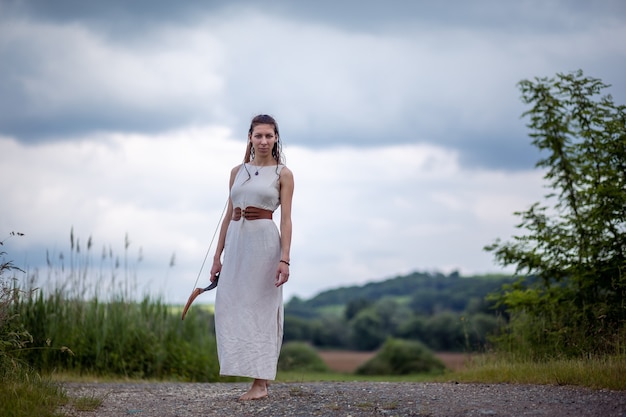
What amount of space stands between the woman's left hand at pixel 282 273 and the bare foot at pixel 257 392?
1.11 m

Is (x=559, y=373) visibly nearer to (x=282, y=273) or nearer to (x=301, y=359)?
(x=282, y=273)

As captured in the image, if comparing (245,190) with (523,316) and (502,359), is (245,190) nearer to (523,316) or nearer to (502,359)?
(502,359)

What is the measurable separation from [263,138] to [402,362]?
15.7 meters

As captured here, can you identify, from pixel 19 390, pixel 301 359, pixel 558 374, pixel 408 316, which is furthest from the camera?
pixel 408 316

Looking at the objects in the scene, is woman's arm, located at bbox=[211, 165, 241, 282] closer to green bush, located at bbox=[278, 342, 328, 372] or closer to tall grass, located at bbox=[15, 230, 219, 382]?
tall grass, located at bbox=[15, 230, 219, 382]

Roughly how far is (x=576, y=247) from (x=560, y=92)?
2.59m

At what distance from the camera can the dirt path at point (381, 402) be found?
6398mm

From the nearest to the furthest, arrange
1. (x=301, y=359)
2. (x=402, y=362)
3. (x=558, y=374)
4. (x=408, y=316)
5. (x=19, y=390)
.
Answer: (x=19, y=390), (x=558, y=374), (x=402, y=362), (x=301, y=359), (x=408, y=316)

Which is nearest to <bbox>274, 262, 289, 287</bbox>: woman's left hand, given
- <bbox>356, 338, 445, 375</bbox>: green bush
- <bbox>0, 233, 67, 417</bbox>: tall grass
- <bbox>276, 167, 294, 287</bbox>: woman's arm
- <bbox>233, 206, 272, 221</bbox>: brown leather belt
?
<bbox>276, 167, 294, 287</bbox>: woman's arm

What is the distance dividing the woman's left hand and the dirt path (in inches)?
44.8

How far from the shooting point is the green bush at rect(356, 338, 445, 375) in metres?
21.2

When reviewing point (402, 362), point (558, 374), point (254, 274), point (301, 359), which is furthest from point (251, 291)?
point (301, 359)

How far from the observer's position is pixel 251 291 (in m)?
7.14

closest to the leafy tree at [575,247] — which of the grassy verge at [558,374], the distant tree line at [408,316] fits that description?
the grassy verge at [558,374]
